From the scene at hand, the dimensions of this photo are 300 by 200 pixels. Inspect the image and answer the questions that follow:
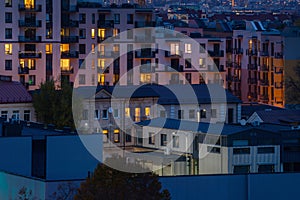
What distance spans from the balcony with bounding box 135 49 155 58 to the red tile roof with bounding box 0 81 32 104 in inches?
468

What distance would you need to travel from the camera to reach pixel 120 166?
22328mm

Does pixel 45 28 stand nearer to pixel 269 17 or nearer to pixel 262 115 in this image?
pixel 262 115

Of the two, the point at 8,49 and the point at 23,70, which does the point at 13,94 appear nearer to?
the point at 23,70

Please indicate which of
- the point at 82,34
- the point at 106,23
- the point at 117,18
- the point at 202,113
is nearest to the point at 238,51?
the point at 117,18

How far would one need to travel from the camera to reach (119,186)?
21.1 meters

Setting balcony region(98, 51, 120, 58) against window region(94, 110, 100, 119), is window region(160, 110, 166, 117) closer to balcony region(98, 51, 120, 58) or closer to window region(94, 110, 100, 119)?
window region(94, 110, 100, 119)

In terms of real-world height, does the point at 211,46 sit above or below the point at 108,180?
above

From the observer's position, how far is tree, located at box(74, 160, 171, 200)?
21078mm

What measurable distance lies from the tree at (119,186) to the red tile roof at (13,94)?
70.0 feet

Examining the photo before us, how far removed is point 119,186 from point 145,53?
3451 centimetres

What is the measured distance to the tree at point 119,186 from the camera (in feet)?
69.2

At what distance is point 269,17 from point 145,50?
29060 millimetres

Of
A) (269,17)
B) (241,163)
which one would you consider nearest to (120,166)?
(241,163)

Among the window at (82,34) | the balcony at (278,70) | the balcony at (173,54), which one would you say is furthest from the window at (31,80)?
the balcony at (278,70)
